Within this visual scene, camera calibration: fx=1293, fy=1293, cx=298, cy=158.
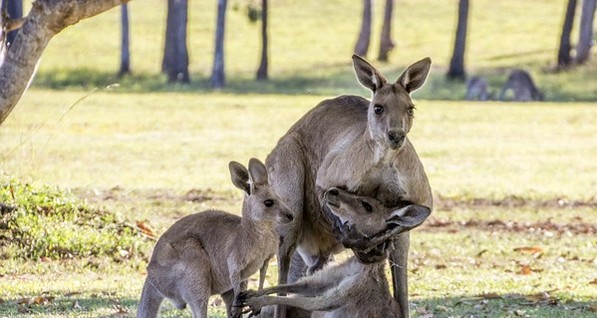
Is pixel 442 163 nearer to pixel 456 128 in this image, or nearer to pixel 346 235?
pixel 456 128

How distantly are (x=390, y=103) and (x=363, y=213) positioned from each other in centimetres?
70

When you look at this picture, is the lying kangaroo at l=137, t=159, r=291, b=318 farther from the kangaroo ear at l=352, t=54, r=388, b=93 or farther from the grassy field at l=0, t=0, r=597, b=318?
the grassy field at l=0, t=0, r=597, b=318

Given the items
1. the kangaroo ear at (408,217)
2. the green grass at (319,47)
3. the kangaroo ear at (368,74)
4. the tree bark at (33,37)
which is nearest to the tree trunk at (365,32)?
the green grass at (319,47)

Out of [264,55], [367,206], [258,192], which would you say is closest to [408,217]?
[367,206]

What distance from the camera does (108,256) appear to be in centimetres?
1267

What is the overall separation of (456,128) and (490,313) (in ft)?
62.5

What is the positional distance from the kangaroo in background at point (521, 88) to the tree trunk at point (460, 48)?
19.3 feet

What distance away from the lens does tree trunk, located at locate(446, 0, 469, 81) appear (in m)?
45.5

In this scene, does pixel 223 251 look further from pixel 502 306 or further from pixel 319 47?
pixel 319 47

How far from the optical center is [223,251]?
26.8 ft

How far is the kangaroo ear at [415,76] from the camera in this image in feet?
26.9

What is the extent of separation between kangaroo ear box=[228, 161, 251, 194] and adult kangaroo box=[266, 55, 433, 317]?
1.90 ft

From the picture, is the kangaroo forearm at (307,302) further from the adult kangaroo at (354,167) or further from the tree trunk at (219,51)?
the tree trunk at (219,51)

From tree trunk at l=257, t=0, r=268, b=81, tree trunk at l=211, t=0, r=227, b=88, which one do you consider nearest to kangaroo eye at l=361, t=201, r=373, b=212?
tree trunk at l=211, t=0, r=227, b=88
